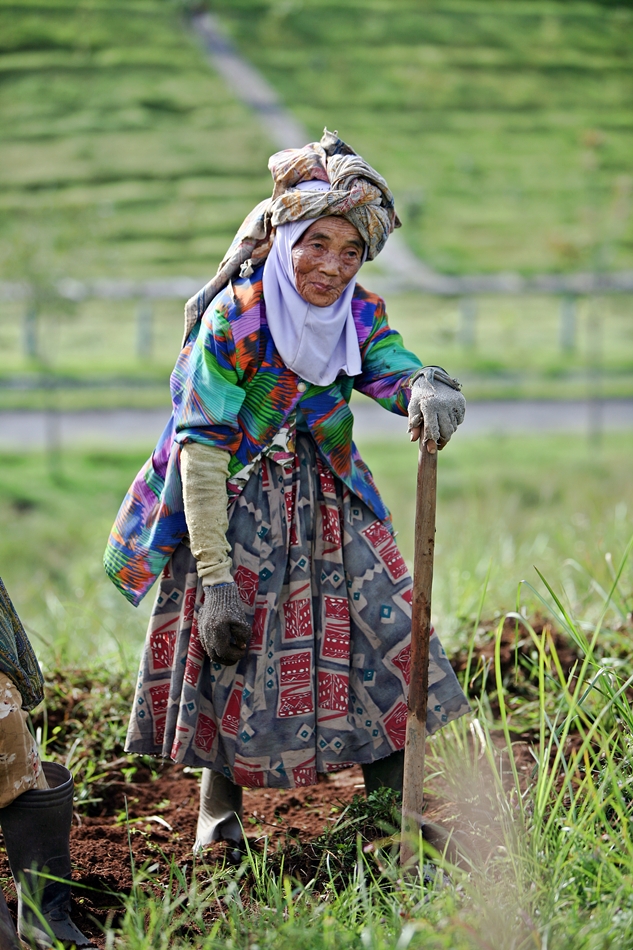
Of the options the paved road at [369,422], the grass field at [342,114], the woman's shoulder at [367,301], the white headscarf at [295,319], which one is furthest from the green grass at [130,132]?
the white headscarf at [295,319]

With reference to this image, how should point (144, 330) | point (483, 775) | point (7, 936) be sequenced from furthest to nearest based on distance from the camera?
1. point (144, 330)
2. point (483, 775)
3. point (7, 936)

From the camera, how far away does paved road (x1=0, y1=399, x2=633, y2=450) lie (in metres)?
10.5

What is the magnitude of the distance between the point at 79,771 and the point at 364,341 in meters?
1.45

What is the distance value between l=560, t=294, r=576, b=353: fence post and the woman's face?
37.2 feet

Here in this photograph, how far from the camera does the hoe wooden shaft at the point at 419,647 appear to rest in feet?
7.16

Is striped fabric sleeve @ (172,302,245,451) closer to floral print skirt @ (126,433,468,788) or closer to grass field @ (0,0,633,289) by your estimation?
floral print skirt @ (126,433,468,788)

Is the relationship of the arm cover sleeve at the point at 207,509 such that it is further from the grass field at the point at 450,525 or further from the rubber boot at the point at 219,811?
the grass field at the point at 450,525

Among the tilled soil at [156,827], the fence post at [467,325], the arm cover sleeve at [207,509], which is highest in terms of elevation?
the fence post at [467,325]

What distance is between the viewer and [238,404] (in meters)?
2.42

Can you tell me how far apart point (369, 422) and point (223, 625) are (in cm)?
919

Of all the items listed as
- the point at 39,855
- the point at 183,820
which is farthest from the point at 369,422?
the point at 39,855

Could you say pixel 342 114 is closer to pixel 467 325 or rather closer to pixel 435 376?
pixel 467 325

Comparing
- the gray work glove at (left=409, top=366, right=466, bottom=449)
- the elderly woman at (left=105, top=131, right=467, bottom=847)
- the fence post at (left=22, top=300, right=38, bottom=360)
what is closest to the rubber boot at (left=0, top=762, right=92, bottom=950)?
the elderly woman at (left=105, top=131, right=467, bottom=847)

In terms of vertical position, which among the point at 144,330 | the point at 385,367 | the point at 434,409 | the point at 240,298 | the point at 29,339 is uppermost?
the point at 144,330
